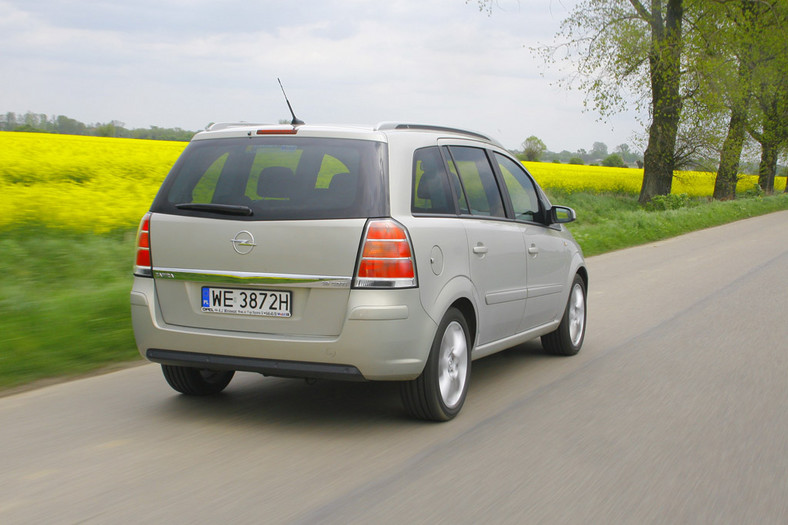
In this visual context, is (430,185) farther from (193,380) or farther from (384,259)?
(193,380)

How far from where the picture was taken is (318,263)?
4.62m

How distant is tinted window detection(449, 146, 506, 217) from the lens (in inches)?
223

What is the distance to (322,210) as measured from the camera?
4.70 m

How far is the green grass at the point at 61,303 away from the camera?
20.2ft

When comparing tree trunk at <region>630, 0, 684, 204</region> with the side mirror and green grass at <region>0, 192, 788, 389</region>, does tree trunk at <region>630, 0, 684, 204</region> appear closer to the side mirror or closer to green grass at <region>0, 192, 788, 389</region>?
green grass at <region>0, 192, 788, 389</region>

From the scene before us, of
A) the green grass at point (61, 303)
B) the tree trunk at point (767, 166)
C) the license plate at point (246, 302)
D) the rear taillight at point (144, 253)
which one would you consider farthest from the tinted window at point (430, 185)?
the tree trunk at point (767, 166)

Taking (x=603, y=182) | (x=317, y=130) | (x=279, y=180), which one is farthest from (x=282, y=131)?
(x=603, y=182)

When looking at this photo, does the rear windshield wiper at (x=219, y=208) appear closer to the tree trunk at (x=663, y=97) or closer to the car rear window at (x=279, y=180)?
the car rear window at (x=279, y=180)

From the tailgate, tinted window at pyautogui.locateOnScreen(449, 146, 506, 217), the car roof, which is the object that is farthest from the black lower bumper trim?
tinted window at pyautogui.locateOnScreen(449, 146, 506, 217)

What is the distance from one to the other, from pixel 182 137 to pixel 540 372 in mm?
33334

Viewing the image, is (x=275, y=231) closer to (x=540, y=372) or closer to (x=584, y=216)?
(x=540, y=372)

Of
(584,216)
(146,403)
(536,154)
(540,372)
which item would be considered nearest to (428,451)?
(146,403)

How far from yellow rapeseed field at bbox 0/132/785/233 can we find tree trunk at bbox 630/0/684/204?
4.42m

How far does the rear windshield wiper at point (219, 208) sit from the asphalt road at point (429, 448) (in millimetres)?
1180
